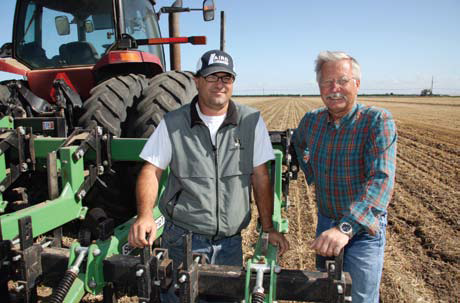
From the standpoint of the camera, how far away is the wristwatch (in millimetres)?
1852

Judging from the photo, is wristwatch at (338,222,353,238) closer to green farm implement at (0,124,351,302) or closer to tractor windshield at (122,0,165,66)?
green farm implement at (0,124,351,302)

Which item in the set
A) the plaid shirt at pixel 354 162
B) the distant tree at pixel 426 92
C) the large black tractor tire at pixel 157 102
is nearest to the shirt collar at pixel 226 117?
the plaid shirt at pixel 354 162

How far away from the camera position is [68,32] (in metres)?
4.41

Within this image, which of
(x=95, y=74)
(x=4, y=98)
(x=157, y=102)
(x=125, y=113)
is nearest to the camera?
(x=157, y=102)

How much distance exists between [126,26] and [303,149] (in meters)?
2.70

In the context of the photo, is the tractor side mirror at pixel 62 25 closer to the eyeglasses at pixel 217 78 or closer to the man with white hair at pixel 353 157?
the eyeglasses at pixel 217 78

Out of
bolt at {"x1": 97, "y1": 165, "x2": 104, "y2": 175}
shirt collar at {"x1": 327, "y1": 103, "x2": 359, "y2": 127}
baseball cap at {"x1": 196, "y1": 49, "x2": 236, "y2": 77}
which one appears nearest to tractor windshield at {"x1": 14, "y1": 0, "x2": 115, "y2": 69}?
bolt at {"x1": 97, "y1": 165, "x2": 104, "y2": 175}

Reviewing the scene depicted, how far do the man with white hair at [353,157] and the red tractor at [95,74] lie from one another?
58.7 inches

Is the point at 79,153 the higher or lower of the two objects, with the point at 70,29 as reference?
lower

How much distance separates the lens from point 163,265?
1.85 m

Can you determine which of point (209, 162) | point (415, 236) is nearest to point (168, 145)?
point (209, 162)

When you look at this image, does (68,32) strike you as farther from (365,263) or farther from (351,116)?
(365,263)

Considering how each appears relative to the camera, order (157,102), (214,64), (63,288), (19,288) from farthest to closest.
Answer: (157,102)
(214,64)
(19,288)
(63,288)

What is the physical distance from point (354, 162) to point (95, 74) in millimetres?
2980
